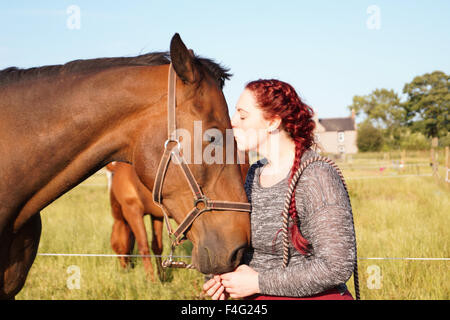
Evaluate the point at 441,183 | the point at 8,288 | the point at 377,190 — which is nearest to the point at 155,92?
the point at 8,288

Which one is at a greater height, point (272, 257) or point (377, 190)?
point (272, 257)

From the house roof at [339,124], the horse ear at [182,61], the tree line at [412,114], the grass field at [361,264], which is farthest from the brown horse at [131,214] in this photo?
the house roof at [339,124]

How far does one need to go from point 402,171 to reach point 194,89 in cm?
1643

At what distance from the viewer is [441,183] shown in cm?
1016

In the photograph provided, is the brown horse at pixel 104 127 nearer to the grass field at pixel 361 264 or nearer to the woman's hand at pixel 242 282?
the woman's hand at pixel 242 282

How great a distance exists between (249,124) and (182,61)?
1.47 feet

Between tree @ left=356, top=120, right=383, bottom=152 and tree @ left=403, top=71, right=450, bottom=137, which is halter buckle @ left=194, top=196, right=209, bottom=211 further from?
tree @ left=356, top=120, right=383, bottom=152

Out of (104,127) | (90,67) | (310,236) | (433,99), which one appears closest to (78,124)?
(104,127)

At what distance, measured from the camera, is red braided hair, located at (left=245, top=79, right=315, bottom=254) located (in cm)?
172

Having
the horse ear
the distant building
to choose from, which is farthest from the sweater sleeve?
the distant building

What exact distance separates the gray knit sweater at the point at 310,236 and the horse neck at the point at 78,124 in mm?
789

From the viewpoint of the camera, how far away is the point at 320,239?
5.04 feet

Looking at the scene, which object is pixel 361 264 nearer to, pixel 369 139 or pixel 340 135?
Answer: pixel 369 139
